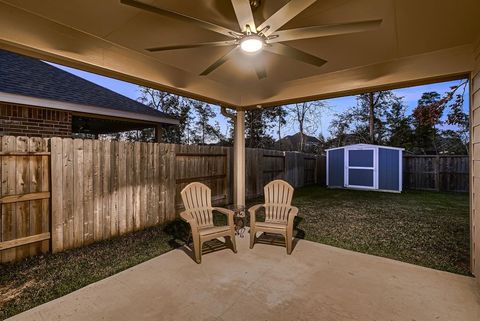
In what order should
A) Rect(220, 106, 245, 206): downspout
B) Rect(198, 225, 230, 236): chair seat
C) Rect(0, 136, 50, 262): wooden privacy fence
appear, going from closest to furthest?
Rect(0, 136, 50, 262): wooden privacy fence, Rect(198, 225, 230, 236): chair seat, Rect(220, 106, 245, 206): downspout

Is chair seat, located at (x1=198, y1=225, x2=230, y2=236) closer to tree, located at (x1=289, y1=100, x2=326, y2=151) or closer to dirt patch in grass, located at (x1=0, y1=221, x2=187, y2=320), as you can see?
dirt patch in grass, located at (x1=0, y1=221, x2=187, y2=320)

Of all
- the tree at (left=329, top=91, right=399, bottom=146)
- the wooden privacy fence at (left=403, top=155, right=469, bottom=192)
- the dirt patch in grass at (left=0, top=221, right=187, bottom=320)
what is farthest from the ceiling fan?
the tree at (left=329, top=91, right=399, bottom=146)

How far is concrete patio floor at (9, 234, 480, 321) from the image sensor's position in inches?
78.6

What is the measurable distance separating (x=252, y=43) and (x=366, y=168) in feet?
28.3

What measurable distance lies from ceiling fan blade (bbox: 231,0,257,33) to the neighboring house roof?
421cm

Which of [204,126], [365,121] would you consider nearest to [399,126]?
[365,121]

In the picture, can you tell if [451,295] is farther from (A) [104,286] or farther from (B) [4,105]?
(B) [4,105]

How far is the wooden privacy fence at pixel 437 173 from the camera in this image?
8609 mm

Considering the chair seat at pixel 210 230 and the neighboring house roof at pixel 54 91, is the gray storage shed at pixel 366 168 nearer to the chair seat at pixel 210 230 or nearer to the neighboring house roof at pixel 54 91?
the neighboring house roof at pixel 54 91

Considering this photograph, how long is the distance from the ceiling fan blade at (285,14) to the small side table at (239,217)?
2575mm

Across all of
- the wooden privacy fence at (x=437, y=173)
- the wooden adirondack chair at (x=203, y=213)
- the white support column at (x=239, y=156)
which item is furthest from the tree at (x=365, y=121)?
the wooden adirondack chair at (x=203, y=213)

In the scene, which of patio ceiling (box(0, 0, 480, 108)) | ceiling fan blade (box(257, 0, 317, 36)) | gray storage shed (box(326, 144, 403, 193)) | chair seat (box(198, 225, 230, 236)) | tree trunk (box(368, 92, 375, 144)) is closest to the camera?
ceiling fan blade (box(257, 0, 317, 36))

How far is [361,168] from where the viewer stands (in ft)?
30.4

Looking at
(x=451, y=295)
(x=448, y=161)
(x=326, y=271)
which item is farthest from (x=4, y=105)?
(x=448, y=161)
